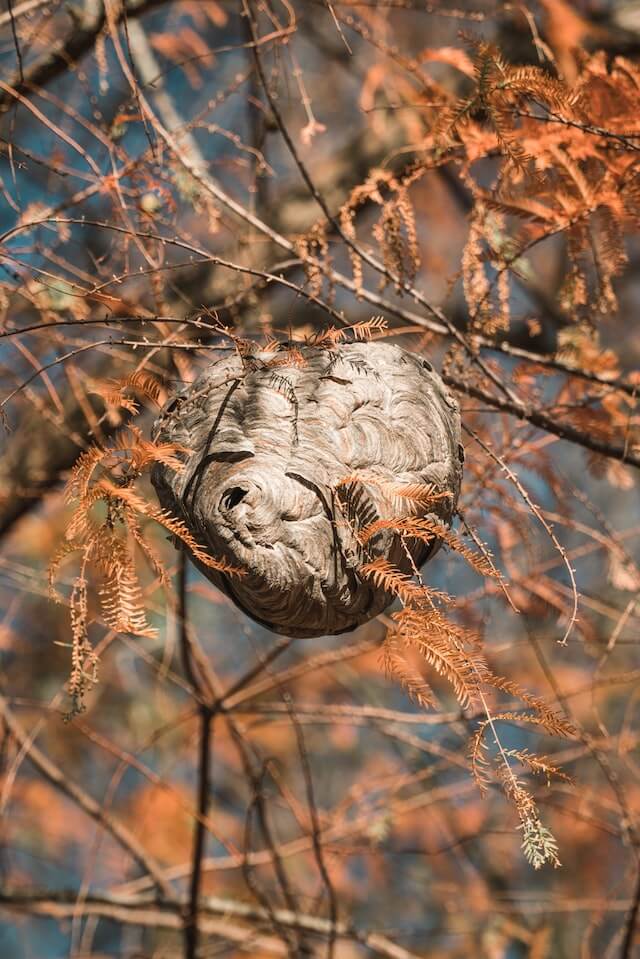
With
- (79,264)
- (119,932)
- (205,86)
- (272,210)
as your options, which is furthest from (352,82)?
(119,932)

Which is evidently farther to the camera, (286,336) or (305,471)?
(286,336)

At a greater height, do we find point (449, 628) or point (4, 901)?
point (449, 628)

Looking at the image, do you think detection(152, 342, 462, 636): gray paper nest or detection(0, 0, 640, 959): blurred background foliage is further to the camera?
detection(0, 0, 640, 959): blurred background foliage

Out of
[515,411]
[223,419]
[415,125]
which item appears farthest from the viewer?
[415,125]

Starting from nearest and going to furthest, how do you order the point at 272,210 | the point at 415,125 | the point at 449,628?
the point at 449,628 < the point at 415,125 < the point at 272,210

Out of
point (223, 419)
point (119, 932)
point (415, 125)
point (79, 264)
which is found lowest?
point (119, 932)

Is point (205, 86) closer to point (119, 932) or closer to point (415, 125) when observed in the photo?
point (415, 125)

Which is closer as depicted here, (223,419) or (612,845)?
(223,419)

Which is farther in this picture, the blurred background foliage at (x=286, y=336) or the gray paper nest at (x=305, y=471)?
the blurred background foliage at (x=286, y=336)
